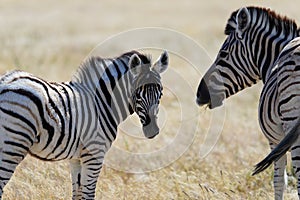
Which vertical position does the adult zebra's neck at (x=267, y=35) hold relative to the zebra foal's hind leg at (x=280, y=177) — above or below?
above

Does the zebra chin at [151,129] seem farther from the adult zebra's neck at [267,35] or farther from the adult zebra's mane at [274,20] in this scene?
the adult zebra's mane at [274,20]

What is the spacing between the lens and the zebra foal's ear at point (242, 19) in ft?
24.1

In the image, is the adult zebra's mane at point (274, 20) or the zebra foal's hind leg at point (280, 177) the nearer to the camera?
the zebra foal's hind leg at point (280, 177)

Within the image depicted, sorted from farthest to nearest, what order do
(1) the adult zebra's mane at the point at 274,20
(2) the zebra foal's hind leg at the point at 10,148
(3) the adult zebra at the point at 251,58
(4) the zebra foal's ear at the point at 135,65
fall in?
(1) the adult zebra's mane at the point at 274,20 < (3) the adult zebra at the point at 251,58 < (4) the zebra foal's ear at the point at 135,65 < (2) the zebra foal's hind leg at the point at 10,148

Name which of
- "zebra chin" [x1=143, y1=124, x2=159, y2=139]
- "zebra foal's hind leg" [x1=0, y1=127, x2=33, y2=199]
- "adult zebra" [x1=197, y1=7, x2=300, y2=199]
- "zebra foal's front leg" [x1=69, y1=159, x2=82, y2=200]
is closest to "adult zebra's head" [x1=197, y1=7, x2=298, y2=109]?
"adult zebra" [x1=197, y1=7, x2=300, y2=199]

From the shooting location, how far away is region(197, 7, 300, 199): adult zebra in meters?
7.12

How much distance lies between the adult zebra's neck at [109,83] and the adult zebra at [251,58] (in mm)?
1275

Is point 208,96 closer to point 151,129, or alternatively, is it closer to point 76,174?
point 151,129

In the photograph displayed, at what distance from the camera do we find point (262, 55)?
7484mm

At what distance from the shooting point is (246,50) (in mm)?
7578

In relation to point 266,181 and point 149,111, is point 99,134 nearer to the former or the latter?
point 149,111

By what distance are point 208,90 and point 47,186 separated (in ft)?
7.88

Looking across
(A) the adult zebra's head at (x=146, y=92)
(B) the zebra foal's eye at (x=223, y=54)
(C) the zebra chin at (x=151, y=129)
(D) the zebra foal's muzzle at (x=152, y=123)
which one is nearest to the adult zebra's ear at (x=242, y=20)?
(B) the zebra foal's eye at (x=223, y=54)

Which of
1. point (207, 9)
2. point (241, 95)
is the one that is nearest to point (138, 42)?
point (241, 95)
